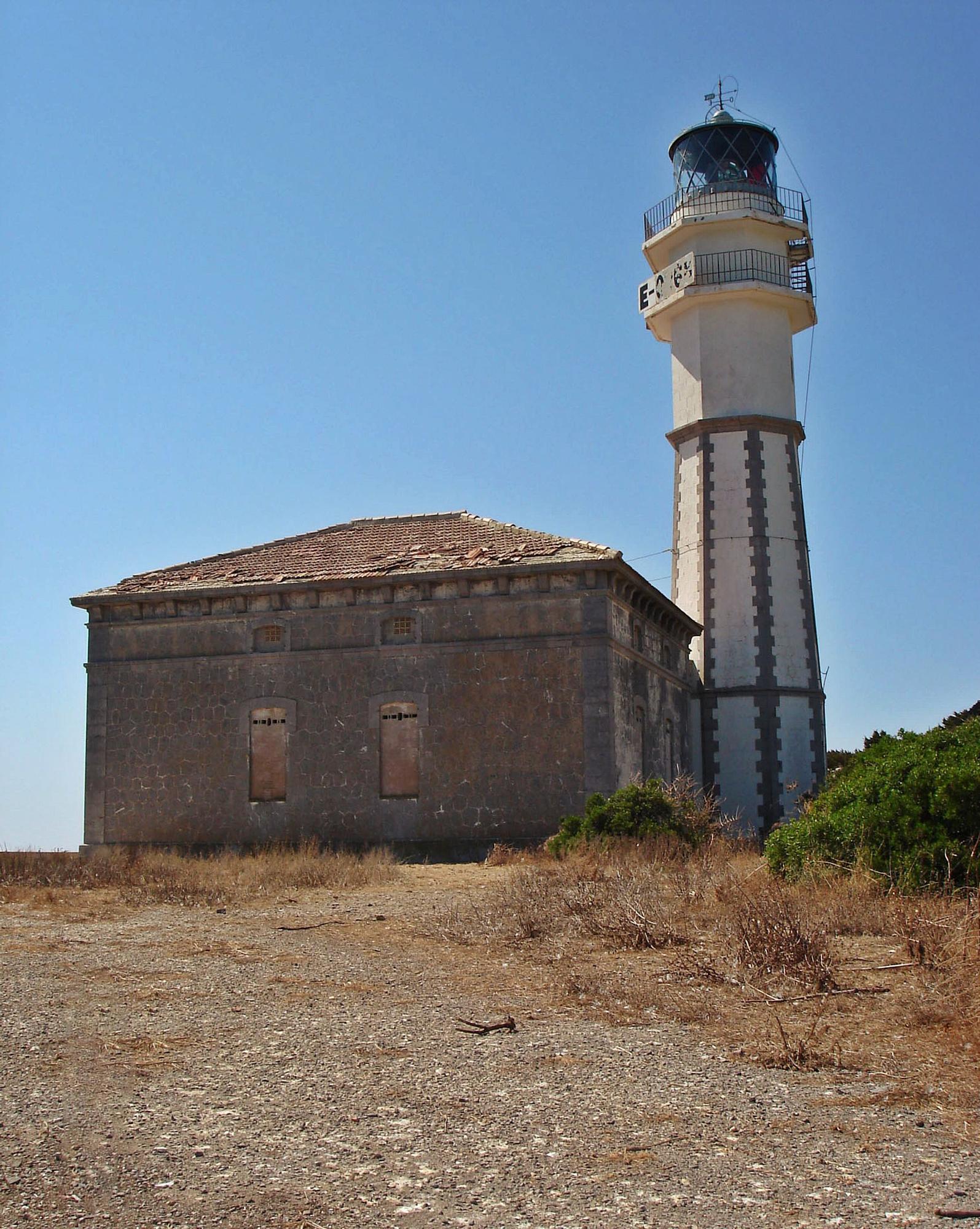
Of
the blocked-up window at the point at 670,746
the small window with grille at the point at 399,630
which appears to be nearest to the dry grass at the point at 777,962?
the small window with grille at the point at 399,630

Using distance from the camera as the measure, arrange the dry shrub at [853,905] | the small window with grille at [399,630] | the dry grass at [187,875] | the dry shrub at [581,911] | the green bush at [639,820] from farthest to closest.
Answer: the small window with grille at [399,630]
the green bush at [639,820]
the dry grass at [187,875]
the dry shrub at [581,911]
the dry shrub at [853,905]

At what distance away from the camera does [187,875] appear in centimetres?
1432

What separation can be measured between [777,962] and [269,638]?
591 inches

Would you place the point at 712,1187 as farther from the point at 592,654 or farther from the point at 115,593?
the point at 115,593

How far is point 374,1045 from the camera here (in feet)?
18.4

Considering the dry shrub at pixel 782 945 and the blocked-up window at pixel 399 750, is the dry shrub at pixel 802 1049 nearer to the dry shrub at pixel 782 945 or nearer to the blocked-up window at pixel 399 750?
the dry shrub at pixel 782 945

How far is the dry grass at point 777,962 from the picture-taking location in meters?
5.39

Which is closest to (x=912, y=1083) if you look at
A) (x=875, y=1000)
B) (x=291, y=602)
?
(x=875, y=1000)

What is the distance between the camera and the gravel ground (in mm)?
3586

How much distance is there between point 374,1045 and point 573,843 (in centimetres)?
1019

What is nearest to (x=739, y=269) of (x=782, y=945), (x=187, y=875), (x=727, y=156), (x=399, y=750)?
(x=727, y=156)

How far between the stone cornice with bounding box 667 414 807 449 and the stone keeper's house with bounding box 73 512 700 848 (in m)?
5.24

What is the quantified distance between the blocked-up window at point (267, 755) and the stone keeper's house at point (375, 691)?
3cm

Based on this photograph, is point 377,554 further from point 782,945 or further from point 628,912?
point 782,945
